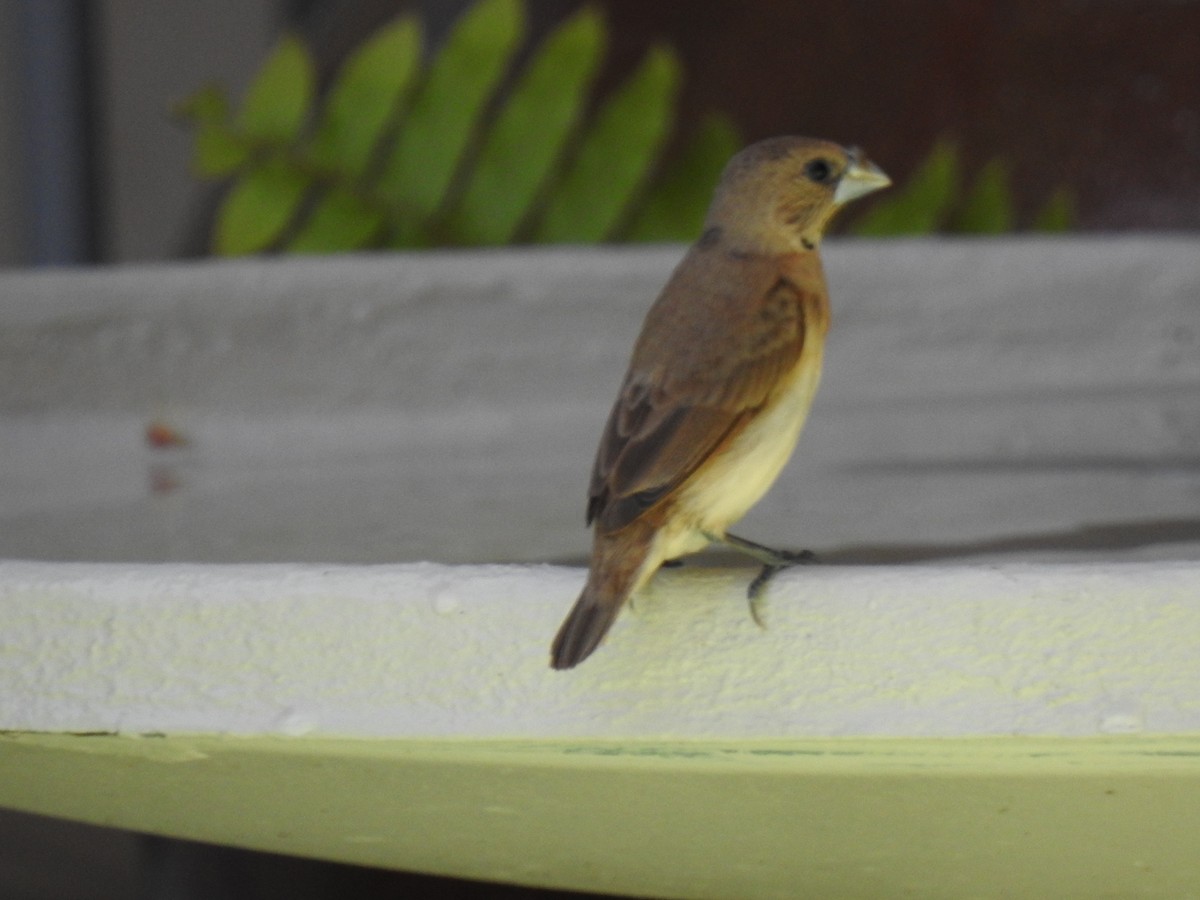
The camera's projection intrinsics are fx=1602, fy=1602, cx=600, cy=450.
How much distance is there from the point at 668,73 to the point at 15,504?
902 millimetres

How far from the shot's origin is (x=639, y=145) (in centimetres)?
172

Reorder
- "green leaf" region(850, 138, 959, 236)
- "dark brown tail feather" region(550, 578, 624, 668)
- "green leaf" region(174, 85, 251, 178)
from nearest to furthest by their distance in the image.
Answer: "dark brown tail feather" region(550, 578, 624, 668) < "green leaf" region(174, 85, 251, 178) < "green leaf" region(850, 138, 959, 236)

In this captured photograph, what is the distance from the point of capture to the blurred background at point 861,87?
2033 mm

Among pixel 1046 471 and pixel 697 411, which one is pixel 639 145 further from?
pixel 697 411

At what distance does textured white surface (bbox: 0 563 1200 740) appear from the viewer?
0.55 metres

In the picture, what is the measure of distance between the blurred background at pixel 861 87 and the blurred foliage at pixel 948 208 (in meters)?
0.11

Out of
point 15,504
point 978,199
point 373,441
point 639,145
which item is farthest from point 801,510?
point 978,199

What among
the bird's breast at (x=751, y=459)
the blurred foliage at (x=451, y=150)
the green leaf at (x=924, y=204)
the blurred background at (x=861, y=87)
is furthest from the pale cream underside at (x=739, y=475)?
the blurred background at (x=861, y=87)

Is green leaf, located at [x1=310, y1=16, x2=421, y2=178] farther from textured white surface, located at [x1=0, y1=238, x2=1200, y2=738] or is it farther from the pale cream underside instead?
the pale cream underside

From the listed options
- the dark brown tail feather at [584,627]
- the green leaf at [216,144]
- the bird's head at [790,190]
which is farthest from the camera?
the green leaf at [216,144]

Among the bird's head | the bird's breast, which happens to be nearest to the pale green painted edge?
the bird's breast

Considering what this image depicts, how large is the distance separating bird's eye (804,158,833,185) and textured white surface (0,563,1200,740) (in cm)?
22

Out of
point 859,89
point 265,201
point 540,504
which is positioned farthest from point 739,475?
point 859,89

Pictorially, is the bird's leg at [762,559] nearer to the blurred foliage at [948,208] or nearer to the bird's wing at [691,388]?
the bird's wing at [691,388]
